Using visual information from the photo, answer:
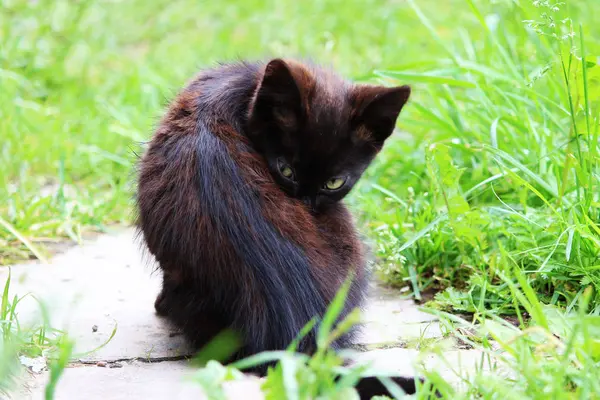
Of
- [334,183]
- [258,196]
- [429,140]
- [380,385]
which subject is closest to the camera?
[380,385]

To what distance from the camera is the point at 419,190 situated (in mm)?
4066

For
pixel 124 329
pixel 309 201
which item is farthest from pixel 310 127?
pixel 124 329

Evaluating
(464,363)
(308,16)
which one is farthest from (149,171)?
(308,16)

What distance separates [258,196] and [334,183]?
412 mm

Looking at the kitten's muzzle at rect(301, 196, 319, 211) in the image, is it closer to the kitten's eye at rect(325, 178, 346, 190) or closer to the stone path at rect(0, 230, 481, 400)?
the kitten's eye at rect(325, 178, 346, 190)

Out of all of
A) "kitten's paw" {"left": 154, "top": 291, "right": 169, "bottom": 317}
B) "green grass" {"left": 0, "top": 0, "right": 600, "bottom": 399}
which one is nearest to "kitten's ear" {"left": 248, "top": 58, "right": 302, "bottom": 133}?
"green grass" {"left": 0, "top": 0, "right": 600, "bottom": 399}

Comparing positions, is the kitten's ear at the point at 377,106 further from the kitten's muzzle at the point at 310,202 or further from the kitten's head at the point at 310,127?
the kitten's muzzle at the point at 310,202

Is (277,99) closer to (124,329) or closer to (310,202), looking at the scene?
(310,202)

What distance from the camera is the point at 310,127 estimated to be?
276 cm

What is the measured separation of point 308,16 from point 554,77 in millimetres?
3496

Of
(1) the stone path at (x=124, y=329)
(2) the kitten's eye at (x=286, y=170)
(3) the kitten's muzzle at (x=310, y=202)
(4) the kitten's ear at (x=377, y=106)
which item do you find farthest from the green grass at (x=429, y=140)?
(2) the kitten's eye at (x=286, y=170)

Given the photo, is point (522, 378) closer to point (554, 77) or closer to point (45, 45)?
point (554, 77)

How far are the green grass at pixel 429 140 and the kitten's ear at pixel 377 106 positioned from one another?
0.33 metres

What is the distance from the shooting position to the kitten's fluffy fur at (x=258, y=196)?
8.04 feet
